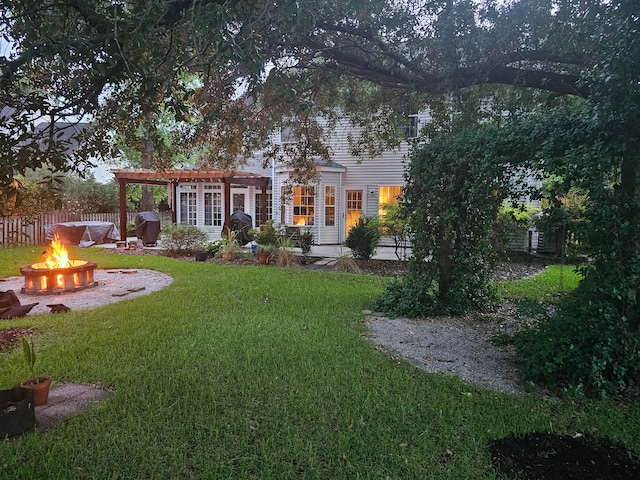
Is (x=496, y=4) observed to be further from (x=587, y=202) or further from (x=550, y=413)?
(x=550, y=413)

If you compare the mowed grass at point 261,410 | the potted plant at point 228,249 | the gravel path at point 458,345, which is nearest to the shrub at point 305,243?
the potted plant at point 228,249

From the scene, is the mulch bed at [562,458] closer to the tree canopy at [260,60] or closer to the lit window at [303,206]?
the tree canopy at [260,60]

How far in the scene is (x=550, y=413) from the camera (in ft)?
10.8

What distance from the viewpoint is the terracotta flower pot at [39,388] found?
319 centimetres

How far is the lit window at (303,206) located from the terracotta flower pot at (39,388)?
12.7m

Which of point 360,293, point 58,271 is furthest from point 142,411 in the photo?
point 58,271

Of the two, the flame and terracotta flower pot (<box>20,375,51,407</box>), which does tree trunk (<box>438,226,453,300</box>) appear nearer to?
terracotta flower pot (<box>20,375,51,407</box>)

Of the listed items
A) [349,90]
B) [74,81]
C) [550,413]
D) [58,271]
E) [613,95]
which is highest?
[349,90]

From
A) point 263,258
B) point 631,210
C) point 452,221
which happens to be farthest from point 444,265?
point 263,258

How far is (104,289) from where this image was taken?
7.95 metres

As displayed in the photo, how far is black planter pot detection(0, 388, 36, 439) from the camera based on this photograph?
2812 millimetres

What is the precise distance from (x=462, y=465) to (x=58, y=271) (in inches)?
297

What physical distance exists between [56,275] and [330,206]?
10026 mm

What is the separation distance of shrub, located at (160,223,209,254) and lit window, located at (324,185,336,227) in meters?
4.81
